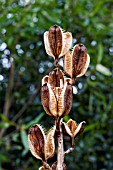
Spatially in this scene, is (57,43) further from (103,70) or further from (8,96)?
(8,96)

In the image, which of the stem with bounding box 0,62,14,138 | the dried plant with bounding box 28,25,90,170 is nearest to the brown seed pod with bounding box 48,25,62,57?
the dried plant with bounding box 28,25,90,170

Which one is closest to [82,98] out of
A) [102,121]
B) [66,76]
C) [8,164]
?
[102,121]

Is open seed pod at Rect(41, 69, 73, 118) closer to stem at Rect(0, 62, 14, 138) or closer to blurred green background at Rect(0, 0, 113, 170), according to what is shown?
blurred green background at Rect(0, 0, 113, 170)

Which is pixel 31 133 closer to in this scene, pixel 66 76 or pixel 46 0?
pixel 66 76

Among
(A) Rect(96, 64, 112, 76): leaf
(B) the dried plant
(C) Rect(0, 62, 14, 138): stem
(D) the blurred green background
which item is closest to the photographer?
(B) the dried plant

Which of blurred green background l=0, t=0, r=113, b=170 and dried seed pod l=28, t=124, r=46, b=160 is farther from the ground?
dried seed pod l=28, t=124, r=46, b=160

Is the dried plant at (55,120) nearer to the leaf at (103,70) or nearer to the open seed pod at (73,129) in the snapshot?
the open seed pod at (73,129)

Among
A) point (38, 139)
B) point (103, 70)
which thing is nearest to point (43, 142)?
point (38, 139)
